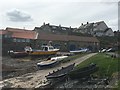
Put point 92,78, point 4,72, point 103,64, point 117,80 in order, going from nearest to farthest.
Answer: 1. point 117,80
2. point 92,78
3. point 103,64
4. point 4,72

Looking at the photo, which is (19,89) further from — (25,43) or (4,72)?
(25,43)

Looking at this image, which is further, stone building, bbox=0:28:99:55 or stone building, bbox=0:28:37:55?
stone building, bbox=0:28:99:55

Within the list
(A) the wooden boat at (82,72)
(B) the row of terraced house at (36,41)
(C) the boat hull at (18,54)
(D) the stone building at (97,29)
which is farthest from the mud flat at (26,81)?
(D) the stone building at (97,29)

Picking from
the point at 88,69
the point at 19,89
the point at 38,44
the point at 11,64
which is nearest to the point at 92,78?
the point at 88,69

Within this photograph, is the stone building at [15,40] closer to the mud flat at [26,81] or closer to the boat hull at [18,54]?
the boat hull at [18,54]

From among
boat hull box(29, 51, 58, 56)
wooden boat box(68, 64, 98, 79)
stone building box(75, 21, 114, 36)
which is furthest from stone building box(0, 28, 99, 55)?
stone building box(75, 21, 114, 36)

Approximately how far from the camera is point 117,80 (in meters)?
23.4

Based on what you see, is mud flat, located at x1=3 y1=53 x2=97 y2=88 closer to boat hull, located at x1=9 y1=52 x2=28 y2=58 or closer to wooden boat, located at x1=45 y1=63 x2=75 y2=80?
wooden boat, located at x1=45 y1=63 x2=75 y2=80

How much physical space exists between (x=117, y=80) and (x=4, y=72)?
1638cm

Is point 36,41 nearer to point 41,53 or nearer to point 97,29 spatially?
point 41,53

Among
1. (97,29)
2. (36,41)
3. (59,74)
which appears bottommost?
(59,74)

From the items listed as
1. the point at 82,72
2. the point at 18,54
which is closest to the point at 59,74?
the point at 82,72

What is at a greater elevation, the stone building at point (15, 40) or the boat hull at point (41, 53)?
the stone building at point (15, 40)

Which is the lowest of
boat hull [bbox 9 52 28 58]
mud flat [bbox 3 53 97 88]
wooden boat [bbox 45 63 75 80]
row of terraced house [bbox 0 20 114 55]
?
mud flat [bbox 3 53 97 88]
